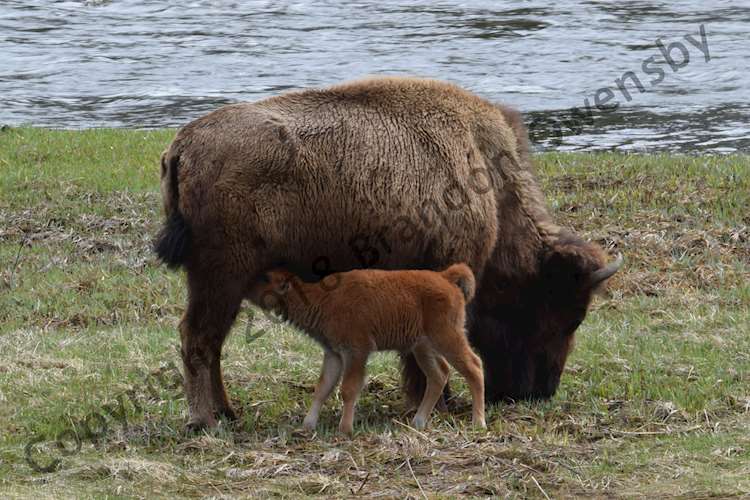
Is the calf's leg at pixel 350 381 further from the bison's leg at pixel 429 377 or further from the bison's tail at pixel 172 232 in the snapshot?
the bison's tail at pixel 172 232

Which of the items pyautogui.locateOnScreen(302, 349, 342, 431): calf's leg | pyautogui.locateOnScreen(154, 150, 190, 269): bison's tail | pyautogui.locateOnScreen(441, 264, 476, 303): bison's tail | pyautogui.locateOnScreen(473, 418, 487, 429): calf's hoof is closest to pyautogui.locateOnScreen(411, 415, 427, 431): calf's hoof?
pyautogui.locateOnScreen(473, 418, 487, 429): calf's hoof

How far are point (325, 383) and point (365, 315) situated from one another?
1.70 feet

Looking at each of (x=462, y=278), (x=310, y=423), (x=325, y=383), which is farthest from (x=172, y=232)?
(x=462, y=278)

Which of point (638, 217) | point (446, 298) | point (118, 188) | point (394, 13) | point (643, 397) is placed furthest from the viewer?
point (394, 13)

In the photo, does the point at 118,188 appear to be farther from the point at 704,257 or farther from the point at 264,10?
the point at 264,10

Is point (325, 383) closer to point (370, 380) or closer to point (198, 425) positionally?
point (198, 425)

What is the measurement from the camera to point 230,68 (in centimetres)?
2338

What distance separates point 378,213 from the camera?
7.67 meters

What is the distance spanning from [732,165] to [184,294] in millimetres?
6296

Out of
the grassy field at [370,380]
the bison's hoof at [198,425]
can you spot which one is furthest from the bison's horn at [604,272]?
the bison's hoof at [198,425]

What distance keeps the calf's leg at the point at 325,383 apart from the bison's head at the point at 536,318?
48.7 inches

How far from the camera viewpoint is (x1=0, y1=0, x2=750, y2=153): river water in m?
19.1

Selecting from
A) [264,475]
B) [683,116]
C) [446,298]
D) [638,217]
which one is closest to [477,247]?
[446,298]

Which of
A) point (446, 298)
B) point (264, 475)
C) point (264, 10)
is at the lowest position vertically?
point (264, 10)
